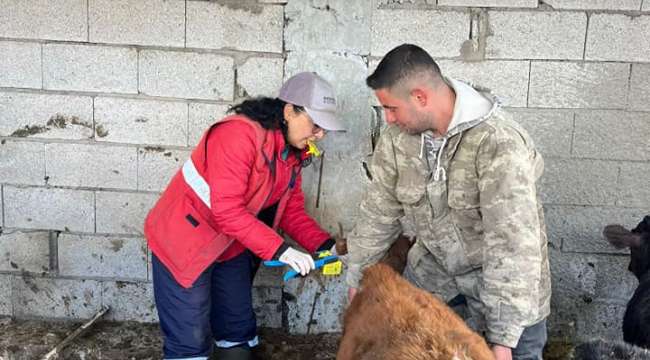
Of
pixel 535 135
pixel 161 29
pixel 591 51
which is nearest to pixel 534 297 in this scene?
pixel 535 135

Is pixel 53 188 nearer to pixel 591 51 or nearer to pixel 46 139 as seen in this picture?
pixel 46 139

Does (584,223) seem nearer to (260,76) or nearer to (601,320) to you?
(601,320)

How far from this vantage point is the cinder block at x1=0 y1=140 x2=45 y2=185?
4.24 meters

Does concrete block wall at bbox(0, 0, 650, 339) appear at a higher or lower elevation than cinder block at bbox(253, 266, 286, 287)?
higher

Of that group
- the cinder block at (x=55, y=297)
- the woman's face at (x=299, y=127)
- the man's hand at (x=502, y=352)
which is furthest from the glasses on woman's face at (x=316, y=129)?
the cinder block at (x=55, y=297)

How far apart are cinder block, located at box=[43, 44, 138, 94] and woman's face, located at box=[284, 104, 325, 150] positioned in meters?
1.19

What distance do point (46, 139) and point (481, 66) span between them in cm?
264

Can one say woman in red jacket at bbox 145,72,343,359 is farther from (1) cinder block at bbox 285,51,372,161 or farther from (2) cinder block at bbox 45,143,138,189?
(2) cinder block at bbox 45,143,138,189

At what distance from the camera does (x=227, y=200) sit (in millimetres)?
3312

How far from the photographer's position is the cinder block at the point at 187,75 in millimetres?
4074

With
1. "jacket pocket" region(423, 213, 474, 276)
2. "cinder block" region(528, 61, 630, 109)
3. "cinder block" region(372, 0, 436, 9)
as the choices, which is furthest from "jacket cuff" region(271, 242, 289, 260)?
"cinder block" region(528, 61, 630, 109)

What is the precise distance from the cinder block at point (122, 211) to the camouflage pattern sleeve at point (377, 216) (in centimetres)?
165

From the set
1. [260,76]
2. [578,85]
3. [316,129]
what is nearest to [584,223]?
[578,85]

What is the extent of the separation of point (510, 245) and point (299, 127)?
135 centimetres
